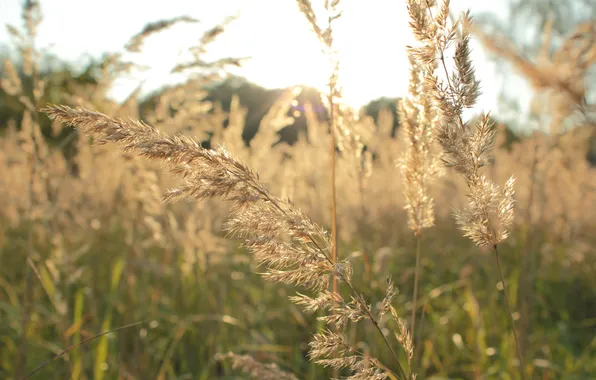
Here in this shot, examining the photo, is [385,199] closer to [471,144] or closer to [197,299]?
[197,299]

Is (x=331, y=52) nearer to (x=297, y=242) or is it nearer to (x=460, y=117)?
(x=460, y=117)

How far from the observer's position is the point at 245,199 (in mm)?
1040

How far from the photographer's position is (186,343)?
343 cm

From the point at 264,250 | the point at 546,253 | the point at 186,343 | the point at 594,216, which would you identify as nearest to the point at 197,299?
the point at 186,343

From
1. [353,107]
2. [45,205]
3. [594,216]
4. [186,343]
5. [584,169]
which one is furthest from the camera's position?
[594,216]

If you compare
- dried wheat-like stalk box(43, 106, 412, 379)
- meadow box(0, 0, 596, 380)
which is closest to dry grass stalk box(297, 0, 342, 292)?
meadow box(0, 0, 596, 380)

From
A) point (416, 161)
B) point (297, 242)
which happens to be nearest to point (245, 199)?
point (416, 161)

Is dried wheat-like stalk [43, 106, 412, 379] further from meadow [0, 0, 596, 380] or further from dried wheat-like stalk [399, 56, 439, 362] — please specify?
dried wheat-like stalk [399, 56, 439, 362]

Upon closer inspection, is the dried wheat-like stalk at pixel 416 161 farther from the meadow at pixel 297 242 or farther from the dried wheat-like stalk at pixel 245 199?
the dried wheat-like stalk at pixel 245 199

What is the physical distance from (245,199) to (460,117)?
0.46m

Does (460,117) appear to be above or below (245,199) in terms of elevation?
above

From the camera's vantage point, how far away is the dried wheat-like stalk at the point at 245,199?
1.00 meters

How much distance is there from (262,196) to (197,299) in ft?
10.3

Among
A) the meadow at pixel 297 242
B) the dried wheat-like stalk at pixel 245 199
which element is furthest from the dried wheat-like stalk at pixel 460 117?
the dried wheat-like stalk at pixel 245 199
